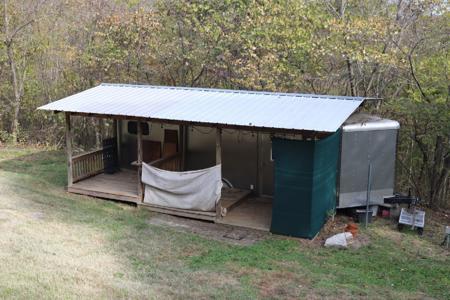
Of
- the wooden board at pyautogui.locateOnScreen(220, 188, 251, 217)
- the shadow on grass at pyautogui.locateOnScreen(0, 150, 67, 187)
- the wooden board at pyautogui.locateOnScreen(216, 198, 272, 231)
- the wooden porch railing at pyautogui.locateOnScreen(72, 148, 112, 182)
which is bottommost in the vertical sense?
the shadow on grass at pyautogui.locateOnScreen(0, 150, 67, 187)

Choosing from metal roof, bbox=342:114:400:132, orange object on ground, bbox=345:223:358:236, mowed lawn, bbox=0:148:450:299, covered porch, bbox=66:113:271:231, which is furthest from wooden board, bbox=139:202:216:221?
metal roof, bbox=342:114:400:132

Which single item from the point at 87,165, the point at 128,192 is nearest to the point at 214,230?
the point at 128,192

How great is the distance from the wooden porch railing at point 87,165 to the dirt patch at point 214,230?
2.89 m

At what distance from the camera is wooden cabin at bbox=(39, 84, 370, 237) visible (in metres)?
8.72

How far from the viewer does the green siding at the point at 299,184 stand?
28.1 feet

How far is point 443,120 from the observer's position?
419 inches

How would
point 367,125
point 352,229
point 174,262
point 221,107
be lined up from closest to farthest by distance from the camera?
1. point 174,262
2. point 352,229
3. point 367,125
4. point 221,107

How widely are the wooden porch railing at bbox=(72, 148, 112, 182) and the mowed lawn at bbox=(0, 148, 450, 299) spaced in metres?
1.73

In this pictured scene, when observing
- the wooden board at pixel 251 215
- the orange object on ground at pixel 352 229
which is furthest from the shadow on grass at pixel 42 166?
the orange object on ground at pixel 352 229

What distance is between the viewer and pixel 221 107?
995cm

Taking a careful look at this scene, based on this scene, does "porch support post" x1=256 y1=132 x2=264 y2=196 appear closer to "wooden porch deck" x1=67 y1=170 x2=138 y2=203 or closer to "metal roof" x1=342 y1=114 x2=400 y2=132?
"metal roof" x1=342 y1=114 x2=400 y2=132

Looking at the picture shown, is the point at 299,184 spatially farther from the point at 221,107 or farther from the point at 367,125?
the point at 221,107

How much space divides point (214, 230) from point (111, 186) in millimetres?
3326

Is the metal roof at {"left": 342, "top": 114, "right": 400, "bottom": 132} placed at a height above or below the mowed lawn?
above
